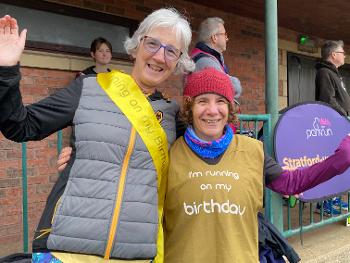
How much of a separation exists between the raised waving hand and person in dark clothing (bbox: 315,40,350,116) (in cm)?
343

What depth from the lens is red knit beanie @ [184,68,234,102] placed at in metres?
1.76

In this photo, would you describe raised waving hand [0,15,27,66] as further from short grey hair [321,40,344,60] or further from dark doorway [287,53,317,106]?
dark doorway [287,53,317,106]

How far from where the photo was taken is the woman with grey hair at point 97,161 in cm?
138

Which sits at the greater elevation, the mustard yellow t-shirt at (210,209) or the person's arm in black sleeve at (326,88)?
the person's arm in black sleeve at (326,88)

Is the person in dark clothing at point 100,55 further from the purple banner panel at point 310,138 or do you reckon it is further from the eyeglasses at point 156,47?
the eyeglasses at point 156,47

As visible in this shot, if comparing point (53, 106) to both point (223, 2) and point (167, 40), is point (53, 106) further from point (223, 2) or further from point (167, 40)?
point (223, 2)

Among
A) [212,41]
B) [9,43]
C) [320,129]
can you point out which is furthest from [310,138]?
[9,43]

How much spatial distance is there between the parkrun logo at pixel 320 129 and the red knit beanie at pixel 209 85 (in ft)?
5.13

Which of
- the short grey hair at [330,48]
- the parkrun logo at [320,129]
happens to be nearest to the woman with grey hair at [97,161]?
the parkrun logo at [320,129]

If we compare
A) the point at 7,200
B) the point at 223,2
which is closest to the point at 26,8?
the point at 7,200

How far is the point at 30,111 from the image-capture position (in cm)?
142

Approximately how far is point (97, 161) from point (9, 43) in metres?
0.46

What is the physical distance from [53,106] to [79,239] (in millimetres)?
454

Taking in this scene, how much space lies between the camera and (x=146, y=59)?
5.47 feet
